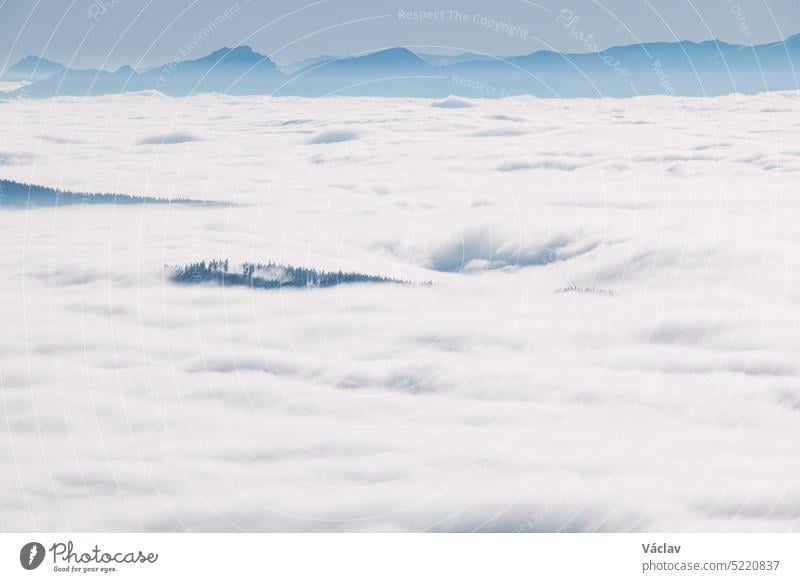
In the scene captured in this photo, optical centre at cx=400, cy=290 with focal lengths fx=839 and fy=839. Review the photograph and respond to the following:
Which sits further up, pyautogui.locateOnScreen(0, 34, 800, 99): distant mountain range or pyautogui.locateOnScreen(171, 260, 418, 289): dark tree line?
pyautogui.locateOnScreen(0, 34, 800, 99): distant mountain range

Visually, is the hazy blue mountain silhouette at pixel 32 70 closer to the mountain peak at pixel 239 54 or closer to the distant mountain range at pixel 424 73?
the distant mountain range at pixel 424 73

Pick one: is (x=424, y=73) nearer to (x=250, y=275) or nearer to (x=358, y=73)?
(x=358, y=73)
